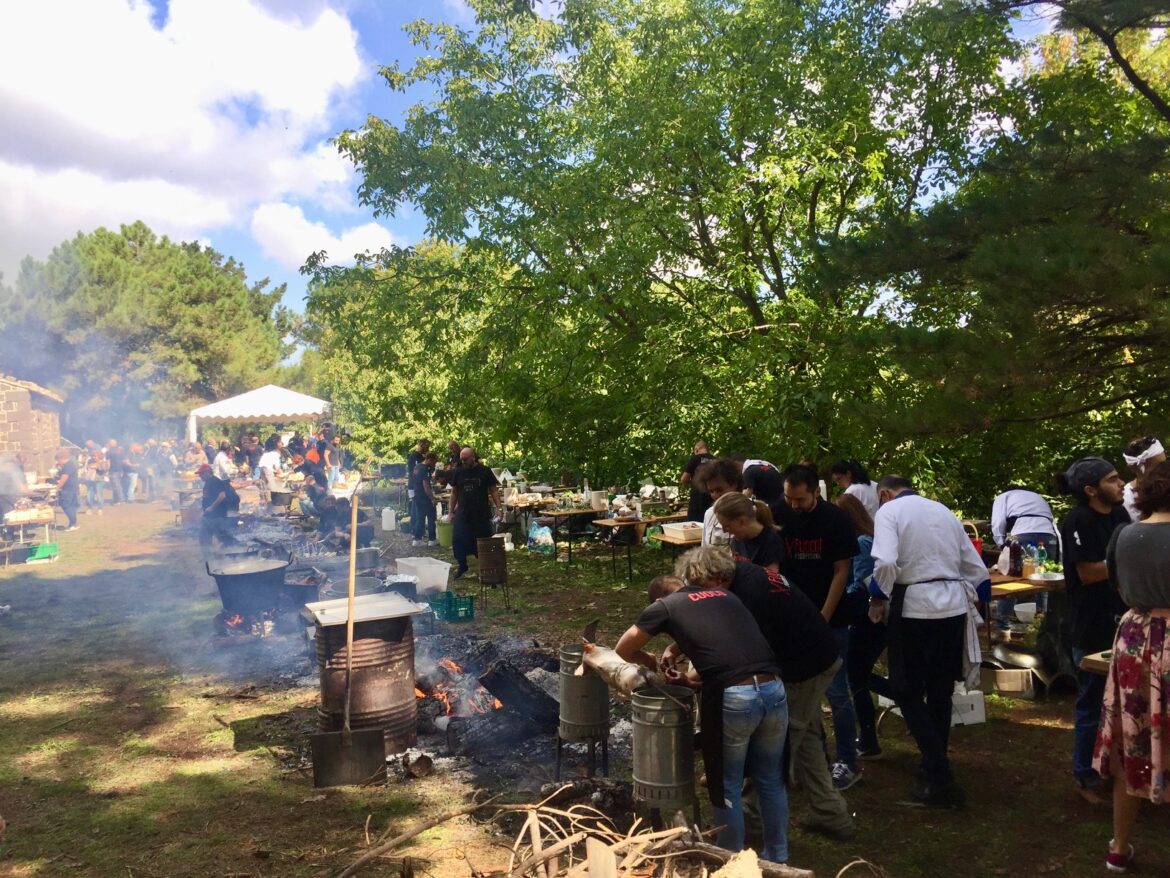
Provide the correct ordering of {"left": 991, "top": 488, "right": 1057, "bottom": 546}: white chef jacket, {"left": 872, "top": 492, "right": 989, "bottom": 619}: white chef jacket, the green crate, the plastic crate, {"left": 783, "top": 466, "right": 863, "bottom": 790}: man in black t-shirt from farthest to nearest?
the green crate
the plastic crate
{"left": 991, "top": 488, "right": 1057, "bottom": 546}: white chef jacket
{"left": 783, "top": 466, "right": 863, "bottom": 790}: man in black t-shirt
{"left": 872, "top": 492, "right": 989, "bottom": 619}: white chef jacket

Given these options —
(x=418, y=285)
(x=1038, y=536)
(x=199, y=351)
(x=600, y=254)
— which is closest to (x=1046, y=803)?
(x=1038, y=536)

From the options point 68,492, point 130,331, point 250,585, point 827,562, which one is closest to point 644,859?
point 827,562

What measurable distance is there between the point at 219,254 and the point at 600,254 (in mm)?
53625

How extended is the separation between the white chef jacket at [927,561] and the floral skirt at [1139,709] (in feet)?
2.78

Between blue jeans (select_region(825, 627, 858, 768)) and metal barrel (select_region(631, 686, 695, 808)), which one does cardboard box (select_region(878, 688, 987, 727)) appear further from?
metal barrel (select_region(631, 686, 695, 808))

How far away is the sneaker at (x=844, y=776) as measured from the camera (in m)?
5.00

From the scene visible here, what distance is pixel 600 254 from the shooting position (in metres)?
11.4

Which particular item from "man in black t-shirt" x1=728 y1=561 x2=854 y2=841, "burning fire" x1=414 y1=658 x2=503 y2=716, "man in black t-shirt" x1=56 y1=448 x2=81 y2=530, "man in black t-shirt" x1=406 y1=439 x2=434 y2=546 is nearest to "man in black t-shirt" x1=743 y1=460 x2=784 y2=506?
"man in black t-shirt" x1=728 y1=561 x2=854 y2=841

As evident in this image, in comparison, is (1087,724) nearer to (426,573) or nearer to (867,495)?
(867,495)

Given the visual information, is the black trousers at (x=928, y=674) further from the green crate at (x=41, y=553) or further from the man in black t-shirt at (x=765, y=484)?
the green crate at (x=41, y=553)

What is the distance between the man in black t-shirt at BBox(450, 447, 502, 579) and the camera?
11.9 meters

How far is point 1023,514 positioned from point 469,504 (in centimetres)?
732

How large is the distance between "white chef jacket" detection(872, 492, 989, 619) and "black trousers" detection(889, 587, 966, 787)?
0.07 m

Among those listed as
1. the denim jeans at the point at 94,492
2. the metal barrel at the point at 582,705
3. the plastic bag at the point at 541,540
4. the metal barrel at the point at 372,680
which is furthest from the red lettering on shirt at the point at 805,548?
the denim jeans at the point at 94,492
